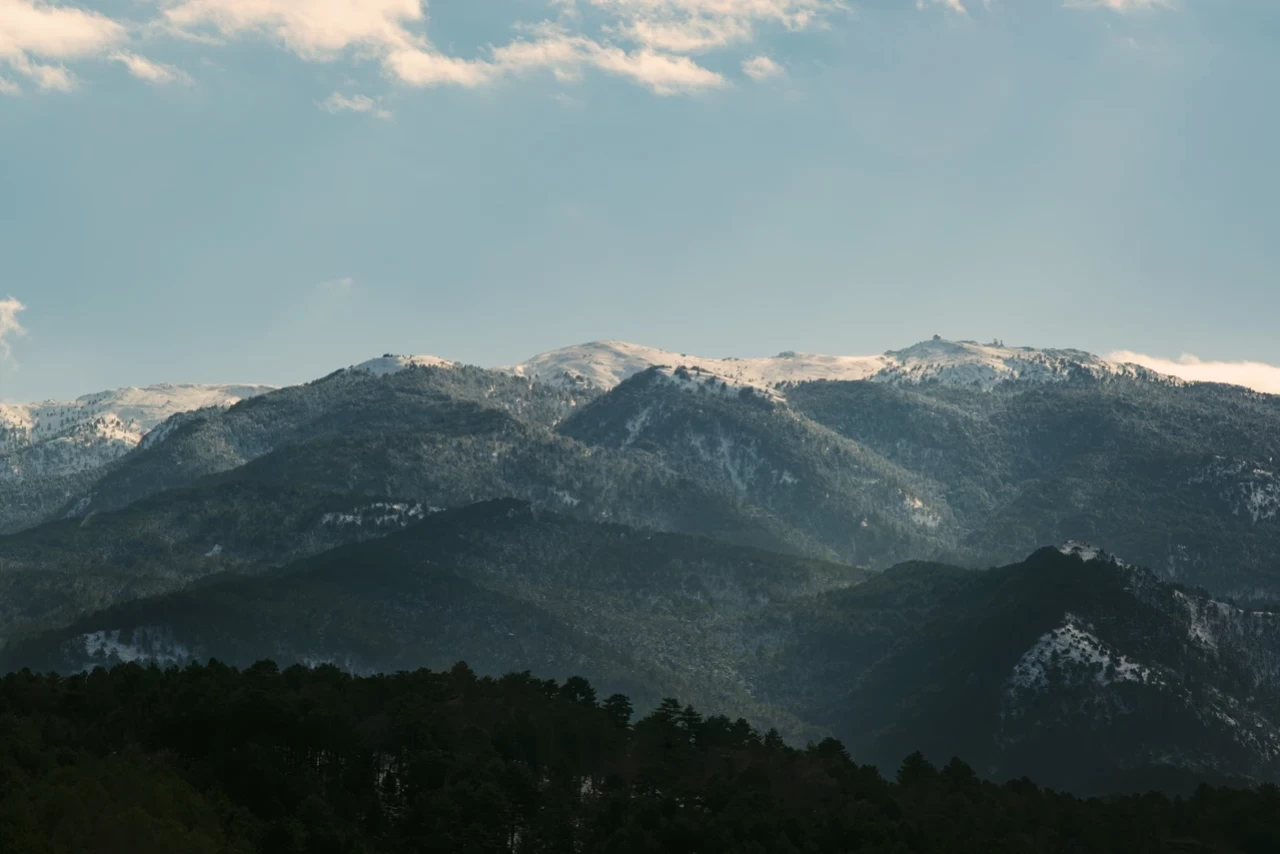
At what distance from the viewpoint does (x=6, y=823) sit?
653 ft

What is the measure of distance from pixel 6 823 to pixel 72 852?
305 inches

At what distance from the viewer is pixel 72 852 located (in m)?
200
